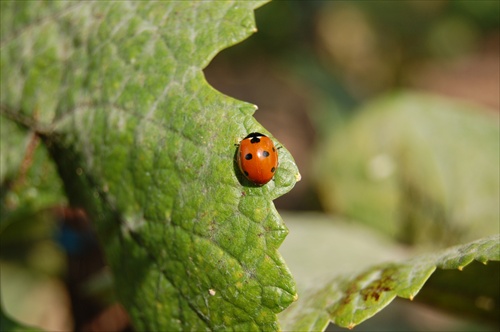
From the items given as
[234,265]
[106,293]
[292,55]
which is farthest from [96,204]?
[292,55]

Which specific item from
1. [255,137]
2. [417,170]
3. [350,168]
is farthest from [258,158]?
[350,168]

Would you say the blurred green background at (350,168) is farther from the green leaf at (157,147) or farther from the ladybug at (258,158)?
the ladybug at (258,158)

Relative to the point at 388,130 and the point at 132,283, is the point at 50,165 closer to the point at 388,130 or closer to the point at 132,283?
the point at 132,283

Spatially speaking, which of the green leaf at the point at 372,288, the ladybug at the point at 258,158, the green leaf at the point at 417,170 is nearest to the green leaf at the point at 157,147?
the ladybug at the point at 258,158

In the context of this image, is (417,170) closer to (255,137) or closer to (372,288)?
(372,288)

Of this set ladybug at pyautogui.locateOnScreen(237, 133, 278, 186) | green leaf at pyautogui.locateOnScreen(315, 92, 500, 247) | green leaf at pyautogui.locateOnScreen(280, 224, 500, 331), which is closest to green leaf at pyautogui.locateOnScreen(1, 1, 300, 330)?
ladybug at pyautogui.locateOnScreen(237, 133, 278, 186)

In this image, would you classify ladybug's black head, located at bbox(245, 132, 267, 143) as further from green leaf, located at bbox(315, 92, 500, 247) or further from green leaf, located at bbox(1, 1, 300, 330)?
green leaf, located at bbox(315, 92, 500, 247)

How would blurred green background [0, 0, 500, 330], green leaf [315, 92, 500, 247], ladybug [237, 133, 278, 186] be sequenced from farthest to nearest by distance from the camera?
green leaf [315, 92, 500, 247], blurred green background [0, 0, 500, 330], ladybug [237, 133, 278, 186]
